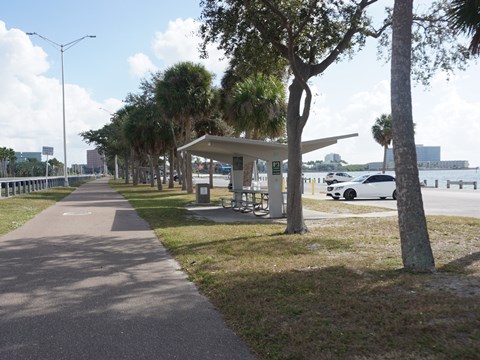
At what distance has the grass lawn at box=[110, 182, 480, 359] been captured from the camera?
4.46 meters

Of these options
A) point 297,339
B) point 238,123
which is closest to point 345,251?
point 297,339

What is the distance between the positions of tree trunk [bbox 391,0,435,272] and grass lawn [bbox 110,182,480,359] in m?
0.35

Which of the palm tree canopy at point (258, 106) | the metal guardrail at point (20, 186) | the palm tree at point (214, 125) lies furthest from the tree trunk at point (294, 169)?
the palm tree at point (214, 125)

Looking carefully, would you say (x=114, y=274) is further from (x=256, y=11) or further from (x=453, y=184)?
(x=453, y=184)

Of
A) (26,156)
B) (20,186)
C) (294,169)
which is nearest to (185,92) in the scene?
(20,186)

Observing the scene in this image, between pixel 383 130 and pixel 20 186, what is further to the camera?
pixel 383 130

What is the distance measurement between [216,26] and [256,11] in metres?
1.15

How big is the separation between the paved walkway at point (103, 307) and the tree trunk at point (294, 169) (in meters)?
3.28

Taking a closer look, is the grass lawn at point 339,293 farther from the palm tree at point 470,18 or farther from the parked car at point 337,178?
the parked car at point 337,178

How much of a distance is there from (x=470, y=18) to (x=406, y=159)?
10.5 feet

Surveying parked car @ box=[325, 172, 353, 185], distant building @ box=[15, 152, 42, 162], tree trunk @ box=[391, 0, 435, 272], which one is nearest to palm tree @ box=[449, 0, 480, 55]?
tree trunk @ box=[391, 0, 435, 272]

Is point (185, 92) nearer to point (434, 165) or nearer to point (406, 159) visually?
point (406, 159)

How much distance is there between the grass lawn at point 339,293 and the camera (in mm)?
4465

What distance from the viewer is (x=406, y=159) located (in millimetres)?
7195
